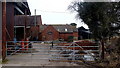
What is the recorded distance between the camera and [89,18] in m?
7.38

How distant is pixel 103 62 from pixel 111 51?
0.70 metres

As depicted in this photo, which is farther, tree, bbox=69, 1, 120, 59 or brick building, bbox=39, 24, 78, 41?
brick building, bbox=39, 24, 78, 41

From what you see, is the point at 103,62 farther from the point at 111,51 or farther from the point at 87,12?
the point at 87,12

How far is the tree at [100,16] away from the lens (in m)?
6.88

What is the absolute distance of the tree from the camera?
22.6 feet

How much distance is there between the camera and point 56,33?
39312 millimetres

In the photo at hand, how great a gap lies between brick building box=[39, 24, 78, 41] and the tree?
100.0 feet

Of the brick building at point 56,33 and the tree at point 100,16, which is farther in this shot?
the brick building at point 56,33

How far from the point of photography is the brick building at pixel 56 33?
38344 mm

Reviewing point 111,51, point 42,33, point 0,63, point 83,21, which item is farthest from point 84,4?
point 42,33

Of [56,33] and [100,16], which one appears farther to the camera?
[56,33]

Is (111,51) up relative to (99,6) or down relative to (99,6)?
down

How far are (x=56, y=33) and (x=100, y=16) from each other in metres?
32.4

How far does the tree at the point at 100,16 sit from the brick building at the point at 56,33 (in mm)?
30480
